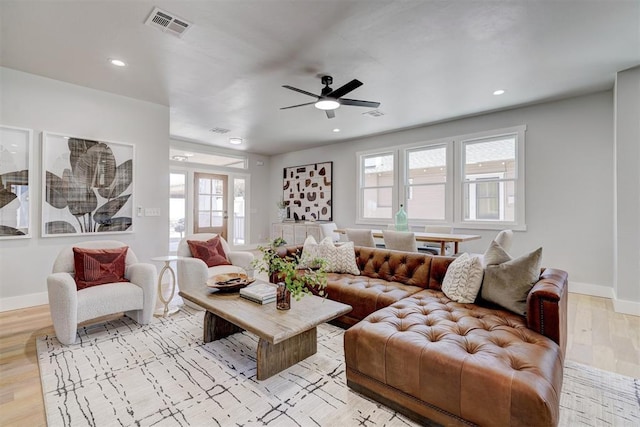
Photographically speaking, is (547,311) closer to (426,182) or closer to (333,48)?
(333,48)

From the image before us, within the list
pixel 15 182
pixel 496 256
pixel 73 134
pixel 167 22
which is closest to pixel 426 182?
pixel 496 256

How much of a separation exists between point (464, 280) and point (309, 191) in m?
5.45

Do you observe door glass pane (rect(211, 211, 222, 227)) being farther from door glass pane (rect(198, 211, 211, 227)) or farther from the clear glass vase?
the clear glass vase

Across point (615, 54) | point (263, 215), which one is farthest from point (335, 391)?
point (263, 215)

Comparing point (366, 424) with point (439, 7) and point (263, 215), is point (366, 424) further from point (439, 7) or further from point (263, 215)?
point (263, 215)

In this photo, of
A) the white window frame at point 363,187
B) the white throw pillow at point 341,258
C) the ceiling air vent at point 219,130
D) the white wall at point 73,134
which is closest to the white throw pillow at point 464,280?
the white throw pillow at point 341,258

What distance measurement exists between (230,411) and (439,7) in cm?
309

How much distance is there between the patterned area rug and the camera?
64.3 inches

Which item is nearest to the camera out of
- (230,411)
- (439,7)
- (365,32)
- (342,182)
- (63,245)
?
(230,411)

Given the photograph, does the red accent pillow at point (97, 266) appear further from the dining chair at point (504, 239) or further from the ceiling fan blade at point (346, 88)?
the dining chair at point (504, 239)

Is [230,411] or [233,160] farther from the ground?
[233,160]

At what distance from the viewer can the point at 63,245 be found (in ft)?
12.1

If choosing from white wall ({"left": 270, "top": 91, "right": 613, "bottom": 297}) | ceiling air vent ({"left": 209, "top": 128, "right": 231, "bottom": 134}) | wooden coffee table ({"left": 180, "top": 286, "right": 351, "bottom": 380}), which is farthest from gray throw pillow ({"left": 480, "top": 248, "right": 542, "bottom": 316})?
ceiling air vent ({"left": 209, "top": 128, "right": 231, "bottom": 134})

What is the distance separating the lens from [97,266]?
2.85 metres
